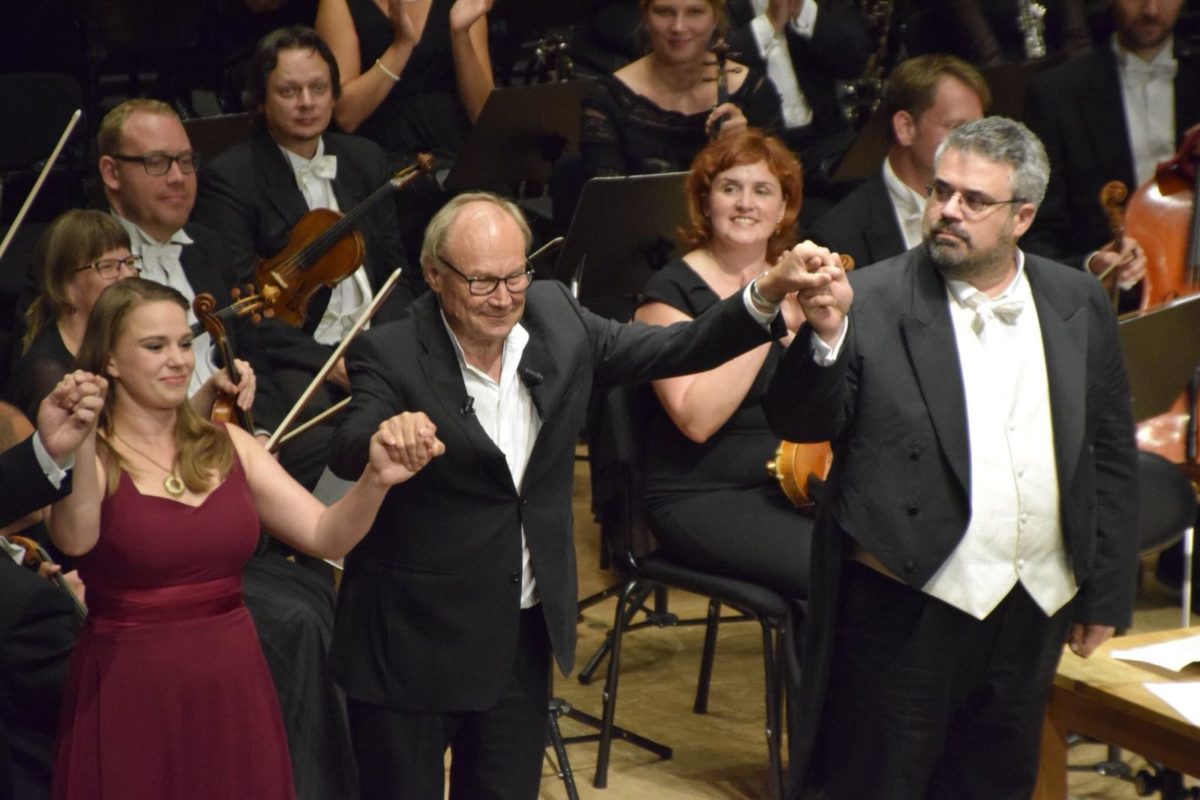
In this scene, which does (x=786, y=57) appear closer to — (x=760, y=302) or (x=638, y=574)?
(x=638, y=574)

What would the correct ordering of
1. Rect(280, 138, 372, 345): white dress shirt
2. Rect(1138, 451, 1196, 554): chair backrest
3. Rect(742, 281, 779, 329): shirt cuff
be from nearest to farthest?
Rect(742, 281, 779, 329): shirt cuff, Rect(1138, 451, 1196, 554): chair backrest, Rect(280, 138, 372, 345): white dress shirt

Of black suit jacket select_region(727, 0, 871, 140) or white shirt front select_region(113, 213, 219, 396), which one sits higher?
black suit jacket select_region(727, 0, 871, 140)

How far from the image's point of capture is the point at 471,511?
115 inches

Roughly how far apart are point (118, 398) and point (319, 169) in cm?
199

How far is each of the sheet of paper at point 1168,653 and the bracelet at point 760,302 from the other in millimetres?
849

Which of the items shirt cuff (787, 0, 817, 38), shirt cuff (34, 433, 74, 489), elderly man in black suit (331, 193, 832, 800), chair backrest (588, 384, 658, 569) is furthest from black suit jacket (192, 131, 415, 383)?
shirt cuff (34, 433, 74, 489)

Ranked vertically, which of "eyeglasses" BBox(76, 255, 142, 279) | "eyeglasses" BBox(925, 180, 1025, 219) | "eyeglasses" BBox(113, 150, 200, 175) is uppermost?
"eyeglasses" BBox(113, 150, 200, 175)

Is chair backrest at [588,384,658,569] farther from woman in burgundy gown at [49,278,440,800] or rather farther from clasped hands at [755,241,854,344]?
clasped hands at [755,241,854,344]

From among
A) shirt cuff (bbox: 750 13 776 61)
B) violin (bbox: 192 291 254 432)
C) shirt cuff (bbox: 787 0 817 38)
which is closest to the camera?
violin (bbox: 192 291 254 432)

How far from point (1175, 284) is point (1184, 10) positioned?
3.11 metres

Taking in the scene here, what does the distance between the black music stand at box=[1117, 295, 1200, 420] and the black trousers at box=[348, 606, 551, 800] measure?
1.64 metres

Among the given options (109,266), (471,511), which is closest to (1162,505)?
(471,511)

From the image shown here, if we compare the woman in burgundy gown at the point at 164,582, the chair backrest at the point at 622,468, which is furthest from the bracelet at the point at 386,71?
the woman in burgundy gown at the point at 164,582

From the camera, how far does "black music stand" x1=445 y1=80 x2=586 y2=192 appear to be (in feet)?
17.0
